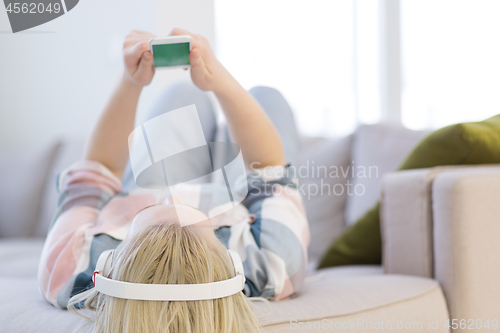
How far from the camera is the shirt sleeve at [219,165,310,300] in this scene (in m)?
0.61

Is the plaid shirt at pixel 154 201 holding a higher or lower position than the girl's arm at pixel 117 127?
lower

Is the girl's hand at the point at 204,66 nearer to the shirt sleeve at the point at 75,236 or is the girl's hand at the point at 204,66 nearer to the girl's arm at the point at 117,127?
the girl's arm at the point at 117,127

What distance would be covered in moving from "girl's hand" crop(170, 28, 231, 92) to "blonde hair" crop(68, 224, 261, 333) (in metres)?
0.28

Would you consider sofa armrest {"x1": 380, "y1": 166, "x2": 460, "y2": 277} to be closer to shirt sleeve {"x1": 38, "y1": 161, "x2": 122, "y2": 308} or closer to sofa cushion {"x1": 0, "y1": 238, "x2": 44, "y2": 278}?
shirt sleeve {"x1": 38, "y1": 161, "x2": 122, "y2": 308}

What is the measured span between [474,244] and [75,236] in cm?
62

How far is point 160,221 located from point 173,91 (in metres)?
0.69

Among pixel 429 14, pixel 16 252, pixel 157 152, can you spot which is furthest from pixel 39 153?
pixel 429 14

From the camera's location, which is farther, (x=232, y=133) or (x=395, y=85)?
(x=395, y=85)

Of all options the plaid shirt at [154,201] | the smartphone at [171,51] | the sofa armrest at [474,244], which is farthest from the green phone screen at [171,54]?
the sofa armrest at [474,244]

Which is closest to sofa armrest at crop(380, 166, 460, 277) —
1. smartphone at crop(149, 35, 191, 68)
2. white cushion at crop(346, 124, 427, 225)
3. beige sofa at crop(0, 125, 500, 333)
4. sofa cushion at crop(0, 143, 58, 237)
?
beige sofa at crop(0, 125, 500, 333)

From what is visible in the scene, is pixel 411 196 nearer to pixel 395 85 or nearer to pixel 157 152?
pixel 157 152

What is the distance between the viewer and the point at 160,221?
45 centimetres

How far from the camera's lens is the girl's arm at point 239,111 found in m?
0.64

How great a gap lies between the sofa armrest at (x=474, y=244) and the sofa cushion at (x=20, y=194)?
141cm
